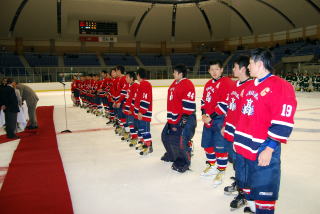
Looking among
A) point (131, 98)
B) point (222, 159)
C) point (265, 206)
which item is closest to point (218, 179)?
point (222, 159)

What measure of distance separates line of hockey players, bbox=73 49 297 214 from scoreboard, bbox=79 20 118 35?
65.5 ft

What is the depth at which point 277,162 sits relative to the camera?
2.11 meters

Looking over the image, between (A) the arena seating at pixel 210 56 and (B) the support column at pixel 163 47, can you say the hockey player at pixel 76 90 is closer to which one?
(A) the arena seating at pixel 210 56

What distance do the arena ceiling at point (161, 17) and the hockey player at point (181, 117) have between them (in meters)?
24.6

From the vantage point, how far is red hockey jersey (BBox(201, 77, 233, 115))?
3.54 metres

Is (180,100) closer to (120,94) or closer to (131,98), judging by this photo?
(131,98)

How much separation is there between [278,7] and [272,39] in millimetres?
5509

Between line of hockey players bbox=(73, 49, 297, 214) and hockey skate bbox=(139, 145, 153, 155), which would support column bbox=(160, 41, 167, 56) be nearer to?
line of hockey players bbox=(73, 49, 297, 214)

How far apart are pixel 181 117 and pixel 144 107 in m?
1.07

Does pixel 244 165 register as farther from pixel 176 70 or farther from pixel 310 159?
pixel 310 159

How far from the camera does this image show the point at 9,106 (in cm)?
639

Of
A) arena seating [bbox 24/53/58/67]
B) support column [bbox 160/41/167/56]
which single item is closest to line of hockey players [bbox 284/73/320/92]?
support column [bbox 160/41/167/56]

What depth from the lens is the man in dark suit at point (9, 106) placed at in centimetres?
631

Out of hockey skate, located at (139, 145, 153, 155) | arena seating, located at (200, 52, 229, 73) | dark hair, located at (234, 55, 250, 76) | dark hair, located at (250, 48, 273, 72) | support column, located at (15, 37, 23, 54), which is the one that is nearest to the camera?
dark hair, located at (250, 48, 273, 72)
